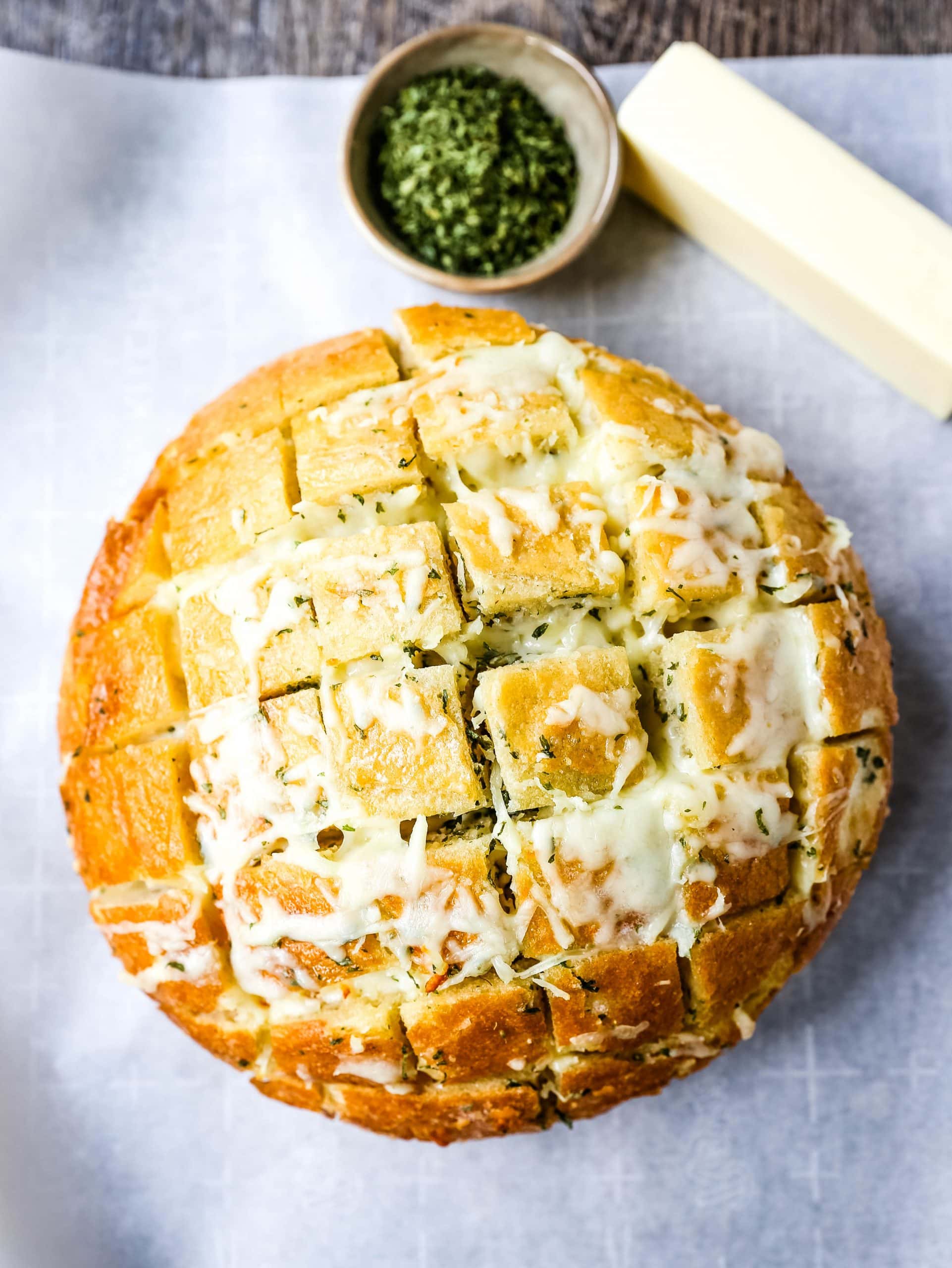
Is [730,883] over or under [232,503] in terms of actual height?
under

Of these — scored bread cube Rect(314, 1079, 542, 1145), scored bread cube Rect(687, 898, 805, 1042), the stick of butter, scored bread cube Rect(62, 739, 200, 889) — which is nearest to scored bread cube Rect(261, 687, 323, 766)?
scored bread cube Rect(62, 739, 200, 889)

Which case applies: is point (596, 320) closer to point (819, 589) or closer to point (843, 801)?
point (819, 589)

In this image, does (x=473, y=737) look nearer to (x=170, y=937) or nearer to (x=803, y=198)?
(x=170, y=937)

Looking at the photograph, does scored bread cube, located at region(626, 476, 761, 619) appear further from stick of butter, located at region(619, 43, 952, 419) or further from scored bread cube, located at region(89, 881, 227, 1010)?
scored bread cube, located at region(89, 881, 227, 1010)

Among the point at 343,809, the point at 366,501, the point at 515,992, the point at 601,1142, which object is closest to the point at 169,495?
the point at 366,501

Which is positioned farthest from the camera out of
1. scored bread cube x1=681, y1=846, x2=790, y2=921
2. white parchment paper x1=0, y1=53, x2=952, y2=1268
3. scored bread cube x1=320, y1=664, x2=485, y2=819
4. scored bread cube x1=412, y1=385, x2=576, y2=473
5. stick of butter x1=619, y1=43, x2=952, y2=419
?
white parchment paper x1=0, y1=53, x2=952, y2=1268

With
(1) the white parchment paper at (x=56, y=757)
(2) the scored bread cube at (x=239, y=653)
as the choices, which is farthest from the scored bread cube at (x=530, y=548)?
Answer: (1) the white parchment paper at (x=56, y=757)

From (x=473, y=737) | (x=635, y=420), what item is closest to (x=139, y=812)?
(x=473, y=737)
